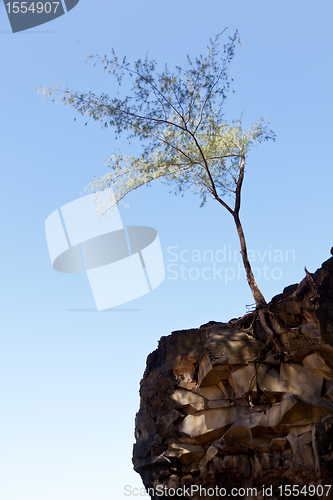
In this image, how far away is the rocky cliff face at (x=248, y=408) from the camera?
6.26 meters

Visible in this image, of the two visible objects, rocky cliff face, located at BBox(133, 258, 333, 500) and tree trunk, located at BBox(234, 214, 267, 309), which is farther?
tree trunk, located at BBox(234, 214, 267, 309)

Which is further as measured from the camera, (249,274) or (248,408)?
(249,274)

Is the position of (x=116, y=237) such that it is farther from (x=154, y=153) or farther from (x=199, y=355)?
(x=199, y=355)

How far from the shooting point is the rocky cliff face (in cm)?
626

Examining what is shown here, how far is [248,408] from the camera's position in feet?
23.1

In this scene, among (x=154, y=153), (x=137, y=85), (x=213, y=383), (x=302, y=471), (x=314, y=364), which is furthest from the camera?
(x=154, y=153)

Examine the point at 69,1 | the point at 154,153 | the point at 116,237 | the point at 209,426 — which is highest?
the point at 69,1

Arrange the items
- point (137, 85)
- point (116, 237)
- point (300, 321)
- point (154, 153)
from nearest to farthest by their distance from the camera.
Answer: point (300, 321) < point (137, 85) < point (154, 153) < point (116, 237)

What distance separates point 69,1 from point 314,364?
9070 mm

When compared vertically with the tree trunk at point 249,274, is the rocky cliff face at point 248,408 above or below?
below

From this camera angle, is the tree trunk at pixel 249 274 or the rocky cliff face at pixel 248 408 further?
the tree trunk at pixel 249 274

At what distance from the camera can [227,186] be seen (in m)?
9.87

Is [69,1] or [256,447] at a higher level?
[69,1]

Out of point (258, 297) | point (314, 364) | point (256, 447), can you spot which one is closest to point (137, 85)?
point (258, 297)
